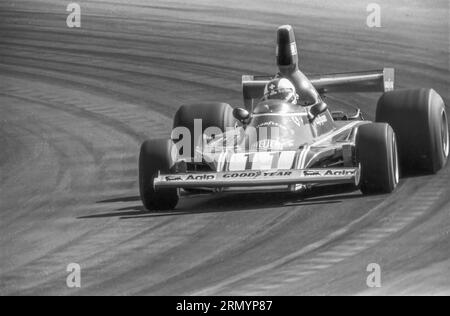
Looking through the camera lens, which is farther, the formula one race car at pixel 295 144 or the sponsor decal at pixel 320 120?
the sponsor decal at pixel 320 120

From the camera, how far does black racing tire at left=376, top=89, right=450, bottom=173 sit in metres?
16.6

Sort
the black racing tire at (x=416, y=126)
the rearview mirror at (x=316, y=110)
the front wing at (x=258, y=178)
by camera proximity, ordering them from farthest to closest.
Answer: the rearview mirror at (x=316, y=110)
the black racing tire at (x=416, y=126)
the front wing at (x=258, y=178)

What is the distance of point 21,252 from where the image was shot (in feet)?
46.4

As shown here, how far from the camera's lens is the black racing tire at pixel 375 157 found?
15242mm

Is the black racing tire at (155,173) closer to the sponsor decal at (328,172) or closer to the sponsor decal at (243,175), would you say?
the sponsor decal at (243,175)

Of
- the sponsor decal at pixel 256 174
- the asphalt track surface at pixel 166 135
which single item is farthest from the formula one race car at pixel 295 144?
the asphalt track surface at pixel 166 135

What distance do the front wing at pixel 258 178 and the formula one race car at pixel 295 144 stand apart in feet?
0.04

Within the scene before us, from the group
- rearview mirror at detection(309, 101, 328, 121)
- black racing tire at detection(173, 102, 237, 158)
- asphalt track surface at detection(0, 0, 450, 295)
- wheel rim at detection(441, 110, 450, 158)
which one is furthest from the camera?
black racing tire at detection(173, 102, 237, 158)

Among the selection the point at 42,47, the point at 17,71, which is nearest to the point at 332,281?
the point at 17,71

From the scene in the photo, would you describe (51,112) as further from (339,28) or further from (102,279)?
(102,279)

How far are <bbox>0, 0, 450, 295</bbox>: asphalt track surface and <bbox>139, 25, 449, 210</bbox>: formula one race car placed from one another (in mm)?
318

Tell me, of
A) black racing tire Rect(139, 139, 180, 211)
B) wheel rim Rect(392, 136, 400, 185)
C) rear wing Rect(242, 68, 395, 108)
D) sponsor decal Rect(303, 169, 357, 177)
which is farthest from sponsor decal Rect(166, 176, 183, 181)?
rear wing Rect(242, 68, 395, 108)

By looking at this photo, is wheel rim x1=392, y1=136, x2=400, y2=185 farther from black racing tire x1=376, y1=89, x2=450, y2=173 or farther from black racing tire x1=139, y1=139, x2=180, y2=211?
black racing tire x1=139, y1=139, x2=180, y2=211
